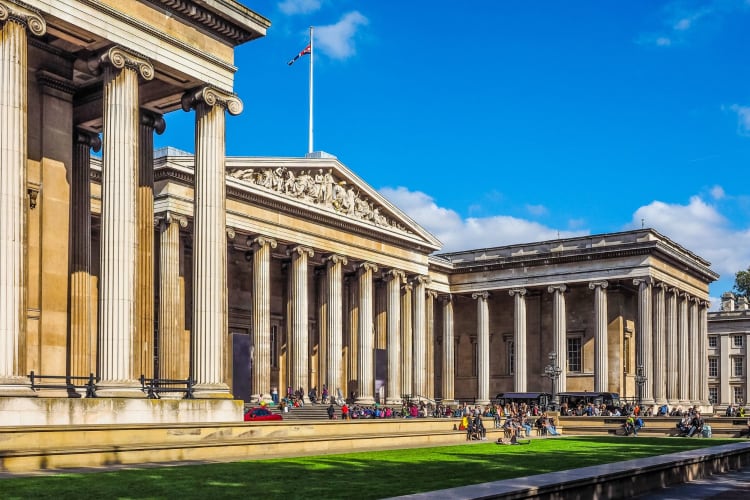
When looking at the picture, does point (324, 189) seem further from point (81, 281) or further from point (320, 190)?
point (81, 281)

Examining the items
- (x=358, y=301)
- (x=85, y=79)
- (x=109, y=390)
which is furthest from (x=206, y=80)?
(x=358, y=301)

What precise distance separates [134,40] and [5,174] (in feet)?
18.9

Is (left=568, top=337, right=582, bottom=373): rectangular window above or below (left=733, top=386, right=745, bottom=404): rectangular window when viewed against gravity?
above

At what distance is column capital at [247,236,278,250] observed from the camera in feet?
168

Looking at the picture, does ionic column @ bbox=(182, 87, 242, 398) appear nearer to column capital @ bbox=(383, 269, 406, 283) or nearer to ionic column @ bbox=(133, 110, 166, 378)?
ionic column @ bbox=(133, 110, 166, 378)

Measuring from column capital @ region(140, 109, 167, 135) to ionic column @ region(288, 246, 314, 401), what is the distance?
24.9 metres

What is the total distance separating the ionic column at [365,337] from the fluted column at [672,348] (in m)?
23.7

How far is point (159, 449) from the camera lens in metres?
21.5

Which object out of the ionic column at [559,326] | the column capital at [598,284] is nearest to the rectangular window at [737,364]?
the ionic column at [559,326]

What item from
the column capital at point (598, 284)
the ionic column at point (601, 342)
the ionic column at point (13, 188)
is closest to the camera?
the ionic column at point (13, 188)

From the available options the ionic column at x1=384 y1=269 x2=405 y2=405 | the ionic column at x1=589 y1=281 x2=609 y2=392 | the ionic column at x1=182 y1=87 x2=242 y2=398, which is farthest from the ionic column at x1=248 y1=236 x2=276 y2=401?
the ionic column at x1=589 y1=281 x2=609 y2=392

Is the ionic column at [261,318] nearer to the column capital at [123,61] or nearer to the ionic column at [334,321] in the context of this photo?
the ionic column at [334,321]

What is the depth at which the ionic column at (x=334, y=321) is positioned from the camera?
187 ft

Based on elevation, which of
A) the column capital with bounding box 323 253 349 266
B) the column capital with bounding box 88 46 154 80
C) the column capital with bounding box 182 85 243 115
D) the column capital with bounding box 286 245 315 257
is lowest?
the column capital with bounding box 323 253 349 266
